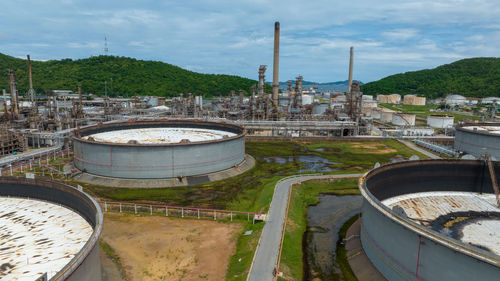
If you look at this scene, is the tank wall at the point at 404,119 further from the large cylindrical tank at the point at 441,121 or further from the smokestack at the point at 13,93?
the smokestack at the point at 13,93

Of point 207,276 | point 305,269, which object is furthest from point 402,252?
Result: point 207,276

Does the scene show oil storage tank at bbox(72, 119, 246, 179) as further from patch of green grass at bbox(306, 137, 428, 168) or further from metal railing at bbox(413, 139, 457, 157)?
metal railing at bbox(413, 139, 457, 157)

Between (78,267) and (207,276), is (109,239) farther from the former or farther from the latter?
(78,267)

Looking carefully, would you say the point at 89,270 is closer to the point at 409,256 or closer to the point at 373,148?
the point at 409,256

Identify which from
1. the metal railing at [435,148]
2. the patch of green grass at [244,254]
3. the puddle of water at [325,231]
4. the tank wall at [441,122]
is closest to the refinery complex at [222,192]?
the metal railing at [435,148]

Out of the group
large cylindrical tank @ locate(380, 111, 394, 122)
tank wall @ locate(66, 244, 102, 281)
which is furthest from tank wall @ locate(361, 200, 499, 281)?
large cylindrical tank @ locate(380, 111, 394, 122)

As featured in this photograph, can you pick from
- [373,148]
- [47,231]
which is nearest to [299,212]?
[47,231]
